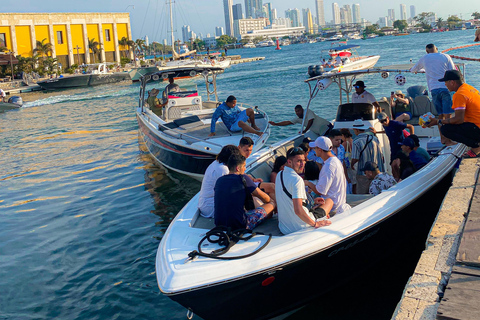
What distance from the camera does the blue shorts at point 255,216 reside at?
5.31 m

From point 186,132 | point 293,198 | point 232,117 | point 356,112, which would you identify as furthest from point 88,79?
point 293,198

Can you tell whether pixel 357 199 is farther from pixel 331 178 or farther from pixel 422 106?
pixel 422 106

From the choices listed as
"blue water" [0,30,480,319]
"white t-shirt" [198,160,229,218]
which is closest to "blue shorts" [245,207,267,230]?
"white t-shirt" [198,160,229,218]

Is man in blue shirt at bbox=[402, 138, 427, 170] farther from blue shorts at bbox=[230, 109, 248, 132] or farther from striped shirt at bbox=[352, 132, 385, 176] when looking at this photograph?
blue shorts at bbox=[230, 109, 248, 132]

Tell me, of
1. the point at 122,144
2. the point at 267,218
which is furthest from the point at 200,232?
the point at 122,144

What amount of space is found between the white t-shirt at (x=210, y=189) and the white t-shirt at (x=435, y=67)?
4433 millimetres

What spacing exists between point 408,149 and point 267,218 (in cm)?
255

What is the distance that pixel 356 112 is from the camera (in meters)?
7.75

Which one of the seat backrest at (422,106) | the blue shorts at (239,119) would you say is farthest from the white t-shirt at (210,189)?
the seat backrest at (422,106)

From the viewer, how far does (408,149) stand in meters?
6.71

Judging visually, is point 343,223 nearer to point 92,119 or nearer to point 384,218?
point 384,218

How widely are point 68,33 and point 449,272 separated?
62.0 meters

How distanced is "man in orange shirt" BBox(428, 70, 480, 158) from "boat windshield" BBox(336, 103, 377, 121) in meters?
1.35

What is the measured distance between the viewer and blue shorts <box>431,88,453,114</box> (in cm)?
802
